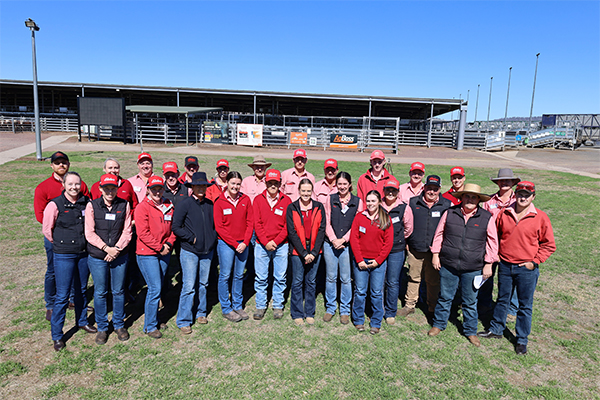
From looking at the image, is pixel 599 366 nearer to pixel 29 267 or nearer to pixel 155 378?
pixel 155 378

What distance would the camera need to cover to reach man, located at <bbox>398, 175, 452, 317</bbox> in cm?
514

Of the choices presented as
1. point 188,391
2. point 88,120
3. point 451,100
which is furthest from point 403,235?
point 451,100

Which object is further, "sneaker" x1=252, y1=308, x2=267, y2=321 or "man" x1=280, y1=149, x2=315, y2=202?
"man" x1=280, y1=149, x2=315, y2=202

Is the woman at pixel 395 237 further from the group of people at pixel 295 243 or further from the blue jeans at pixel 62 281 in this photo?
the blue jeans at pixel 62 281

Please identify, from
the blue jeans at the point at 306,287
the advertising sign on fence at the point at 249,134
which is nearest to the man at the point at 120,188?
the blue jeans at the point at 306,287

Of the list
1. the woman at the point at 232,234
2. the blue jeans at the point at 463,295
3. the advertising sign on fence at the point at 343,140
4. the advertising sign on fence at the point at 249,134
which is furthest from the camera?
the advertising sign on fence at the point at 249,134

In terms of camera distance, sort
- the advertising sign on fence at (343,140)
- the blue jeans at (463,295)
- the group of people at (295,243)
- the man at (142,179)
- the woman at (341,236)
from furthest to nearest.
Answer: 1. the advertising sign on fence at (343,140)
2. the man at (142,179)
3. the woman at (341,236)
4. the blue jeans at (463,295)
5. the group of people at (295,243)

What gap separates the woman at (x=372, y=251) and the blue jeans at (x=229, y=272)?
162 cm

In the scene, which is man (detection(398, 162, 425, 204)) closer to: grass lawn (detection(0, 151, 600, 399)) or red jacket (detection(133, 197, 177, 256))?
grass lawn (detection(0, 151, 600, 399))

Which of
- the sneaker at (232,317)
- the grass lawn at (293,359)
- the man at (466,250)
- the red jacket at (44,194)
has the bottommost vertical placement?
the grass lawn at (293,359)

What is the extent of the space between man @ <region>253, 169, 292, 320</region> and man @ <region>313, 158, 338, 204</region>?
27.5 inches

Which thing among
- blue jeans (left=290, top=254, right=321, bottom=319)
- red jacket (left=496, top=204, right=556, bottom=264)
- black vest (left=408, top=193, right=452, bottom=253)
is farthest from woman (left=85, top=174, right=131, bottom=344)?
red jacket (left=496, top=204, right=556, bottom=264)

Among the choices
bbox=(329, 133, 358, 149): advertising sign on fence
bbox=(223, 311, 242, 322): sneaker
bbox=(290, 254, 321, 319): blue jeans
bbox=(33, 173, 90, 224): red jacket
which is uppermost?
bbox=(329, 133, 358, 149): advertising sign on fence

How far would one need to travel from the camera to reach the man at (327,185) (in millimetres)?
5688
